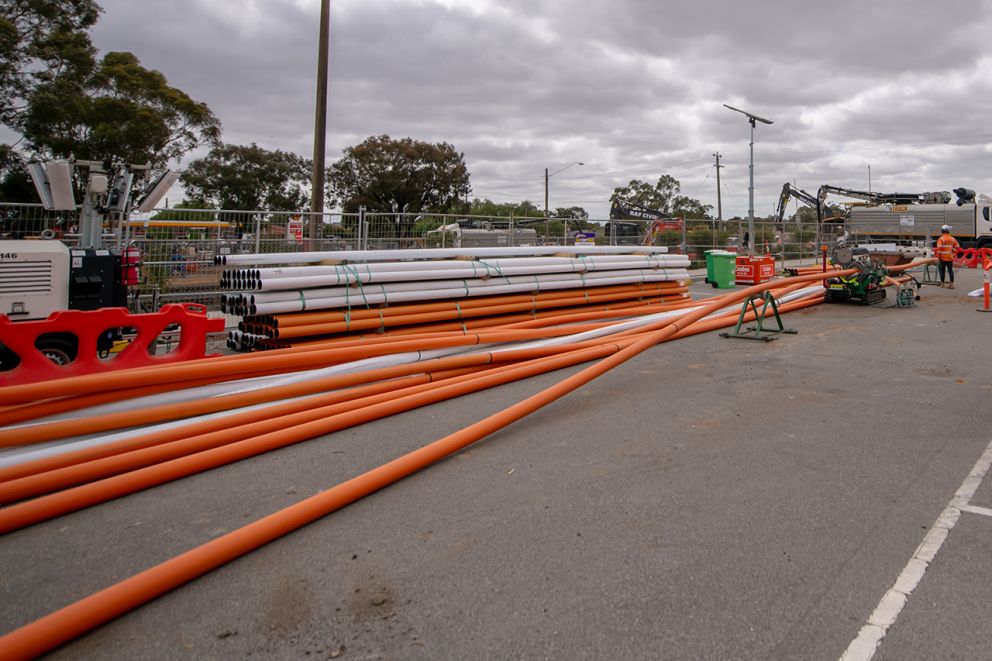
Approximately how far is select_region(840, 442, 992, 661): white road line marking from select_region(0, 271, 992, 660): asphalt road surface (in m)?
0.02

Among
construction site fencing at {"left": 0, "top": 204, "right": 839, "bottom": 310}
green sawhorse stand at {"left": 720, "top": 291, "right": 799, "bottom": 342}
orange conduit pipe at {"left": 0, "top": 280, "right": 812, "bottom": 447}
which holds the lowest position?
orange conduit pipe at {"left": 0, "top": 280, "right": 812, "bottom": 447}

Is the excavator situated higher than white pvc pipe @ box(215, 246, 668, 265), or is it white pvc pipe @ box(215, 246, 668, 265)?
the excavator

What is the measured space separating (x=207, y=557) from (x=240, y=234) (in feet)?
37.1

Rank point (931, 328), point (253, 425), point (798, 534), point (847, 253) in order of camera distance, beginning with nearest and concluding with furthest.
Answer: point (798, 534) → point (253, 425) → point (931, 328) → point (847, 253)

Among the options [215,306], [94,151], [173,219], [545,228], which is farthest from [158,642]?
[94,151]

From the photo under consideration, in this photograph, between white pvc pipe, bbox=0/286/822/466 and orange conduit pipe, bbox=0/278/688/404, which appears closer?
white pvc pipe, bbox=0/286/822/466

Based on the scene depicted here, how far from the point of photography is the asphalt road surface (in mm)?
2818

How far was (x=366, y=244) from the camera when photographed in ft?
51.9

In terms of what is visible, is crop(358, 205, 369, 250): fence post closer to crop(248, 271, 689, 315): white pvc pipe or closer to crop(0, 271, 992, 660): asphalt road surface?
crop(248, 271, 689, 315): white pvc pipe

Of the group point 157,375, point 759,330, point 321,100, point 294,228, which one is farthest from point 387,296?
point 321,100

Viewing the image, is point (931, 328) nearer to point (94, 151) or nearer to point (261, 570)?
point (261, 570)

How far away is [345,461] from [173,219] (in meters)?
10.3

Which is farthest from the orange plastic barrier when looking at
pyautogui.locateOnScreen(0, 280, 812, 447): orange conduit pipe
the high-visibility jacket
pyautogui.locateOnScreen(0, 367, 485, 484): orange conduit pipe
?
the high-visibility jacket

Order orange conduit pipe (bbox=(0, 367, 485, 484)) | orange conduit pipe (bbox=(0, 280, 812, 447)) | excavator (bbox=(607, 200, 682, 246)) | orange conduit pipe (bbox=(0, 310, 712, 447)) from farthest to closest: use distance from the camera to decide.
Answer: excavator (bbox=(607, 200, 682, 246))
orange conduit pipe (bbox=(0, 310, 712, 447))
orange conduit pipe (bbox=(0, 280, 812, 447))
orange conduit pipe (bbox=(0, 367, 485, 484))
